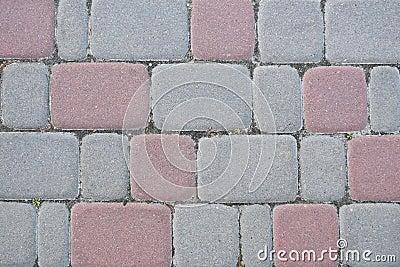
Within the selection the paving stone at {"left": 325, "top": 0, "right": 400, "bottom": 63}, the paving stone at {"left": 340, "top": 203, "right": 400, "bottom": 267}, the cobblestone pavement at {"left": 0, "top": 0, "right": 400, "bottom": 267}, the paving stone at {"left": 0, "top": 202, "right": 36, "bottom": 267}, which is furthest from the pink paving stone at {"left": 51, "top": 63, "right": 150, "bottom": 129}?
the paving stone at {"left": 340, "top": 203, "right": 400, "bottom": 267}

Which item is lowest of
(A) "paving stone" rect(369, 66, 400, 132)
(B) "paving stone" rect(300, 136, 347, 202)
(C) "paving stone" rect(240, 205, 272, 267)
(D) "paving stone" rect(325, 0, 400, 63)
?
(C) "paving stone" rect(240, 205, 272, 267)

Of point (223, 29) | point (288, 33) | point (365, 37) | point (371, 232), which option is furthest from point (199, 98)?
point (371, 232)

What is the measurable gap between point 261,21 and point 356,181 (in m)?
0.60

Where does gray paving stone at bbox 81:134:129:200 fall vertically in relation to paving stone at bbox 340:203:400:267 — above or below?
above

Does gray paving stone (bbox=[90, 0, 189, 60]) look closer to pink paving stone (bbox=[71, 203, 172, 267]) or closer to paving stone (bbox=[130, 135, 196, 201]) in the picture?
paving stone (bbox=[130, 135, 196, 201])

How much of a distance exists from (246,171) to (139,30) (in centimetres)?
57

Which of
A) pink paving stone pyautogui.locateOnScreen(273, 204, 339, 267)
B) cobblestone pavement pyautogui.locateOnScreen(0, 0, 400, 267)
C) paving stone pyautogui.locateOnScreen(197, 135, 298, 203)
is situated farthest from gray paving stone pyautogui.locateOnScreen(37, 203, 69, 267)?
pink paving stone pyautogui.locateOnScreen(273, 204, 339, 267)

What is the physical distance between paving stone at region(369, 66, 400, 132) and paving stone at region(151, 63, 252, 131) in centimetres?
40

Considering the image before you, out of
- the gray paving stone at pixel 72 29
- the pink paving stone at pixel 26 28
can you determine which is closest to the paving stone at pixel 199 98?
the gray paving stone at pixel 72 29

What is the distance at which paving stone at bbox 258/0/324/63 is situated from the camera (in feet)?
5.47

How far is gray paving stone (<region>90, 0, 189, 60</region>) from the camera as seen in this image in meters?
1.66

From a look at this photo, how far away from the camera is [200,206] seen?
1634 mm

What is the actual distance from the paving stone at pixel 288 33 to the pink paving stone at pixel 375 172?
339 mm

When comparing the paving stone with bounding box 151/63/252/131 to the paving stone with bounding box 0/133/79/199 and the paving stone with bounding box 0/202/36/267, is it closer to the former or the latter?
the paving stone with bounding box 0/133/79/199
